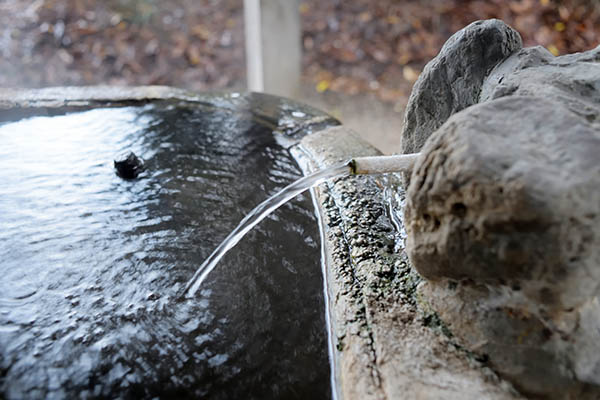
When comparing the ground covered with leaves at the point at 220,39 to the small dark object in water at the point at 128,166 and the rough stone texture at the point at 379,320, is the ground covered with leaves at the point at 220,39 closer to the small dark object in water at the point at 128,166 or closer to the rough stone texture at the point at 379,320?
the small dark object in water at the point at 128,166

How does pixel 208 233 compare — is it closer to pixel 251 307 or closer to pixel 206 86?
pixel 251 307

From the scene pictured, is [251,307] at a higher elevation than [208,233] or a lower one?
lower

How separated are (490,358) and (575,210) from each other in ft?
1.59

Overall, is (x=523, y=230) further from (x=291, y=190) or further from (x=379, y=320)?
(x=291, y=190)

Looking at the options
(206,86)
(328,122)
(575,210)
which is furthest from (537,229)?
(206,86)

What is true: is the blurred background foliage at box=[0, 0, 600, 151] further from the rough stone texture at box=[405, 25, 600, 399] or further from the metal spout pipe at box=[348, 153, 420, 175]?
the rough stone texture at box=[405, 25, 600, 399]

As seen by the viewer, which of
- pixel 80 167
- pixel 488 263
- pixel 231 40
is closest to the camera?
pixel 488 263

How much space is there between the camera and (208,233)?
6.36 ft

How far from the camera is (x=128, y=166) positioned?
7.32 feet

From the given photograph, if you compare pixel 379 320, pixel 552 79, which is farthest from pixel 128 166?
pixel 552 79

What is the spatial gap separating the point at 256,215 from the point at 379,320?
74cm

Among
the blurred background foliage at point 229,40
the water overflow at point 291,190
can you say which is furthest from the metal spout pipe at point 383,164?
the blurred background foliage at point 229,40

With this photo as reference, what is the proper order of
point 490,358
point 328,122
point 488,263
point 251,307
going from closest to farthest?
1. point 488,263
2. point 490,358
3. point 251,307
4. point 328,122

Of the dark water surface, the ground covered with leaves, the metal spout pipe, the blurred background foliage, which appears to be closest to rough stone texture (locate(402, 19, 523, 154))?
the metal spout pipe
